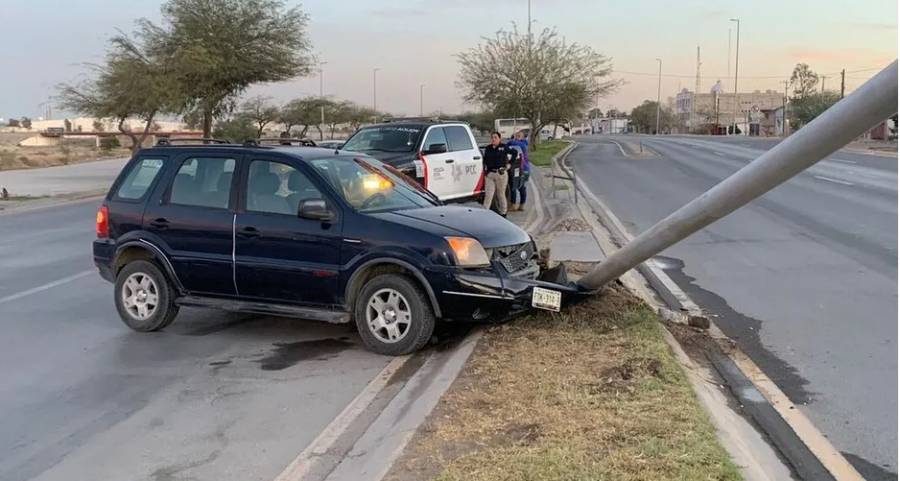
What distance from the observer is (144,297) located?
24.6 ft

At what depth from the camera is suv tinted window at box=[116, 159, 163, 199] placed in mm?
7660

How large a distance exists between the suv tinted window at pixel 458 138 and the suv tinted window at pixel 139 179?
7386 millimetres

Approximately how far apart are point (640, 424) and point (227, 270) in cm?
405

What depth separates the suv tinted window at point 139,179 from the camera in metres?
7.66

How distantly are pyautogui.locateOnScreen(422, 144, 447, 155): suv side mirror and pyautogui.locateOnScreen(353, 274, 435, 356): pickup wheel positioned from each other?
7326 mm

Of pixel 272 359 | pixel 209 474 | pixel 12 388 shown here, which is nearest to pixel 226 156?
pixel 272 359

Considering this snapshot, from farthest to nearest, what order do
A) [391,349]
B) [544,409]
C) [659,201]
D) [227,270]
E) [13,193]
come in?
1. [13,193]
2. [659,201]
3. [227,270]
4. [391,349]
5. [544,409]

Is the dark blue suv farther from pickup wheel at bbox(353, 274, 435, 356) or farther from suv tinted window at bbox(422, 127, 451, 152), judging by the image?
suv tinted window at bbox(422, 127, 451, 152)

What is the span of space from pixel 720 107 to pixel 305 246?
598 feet

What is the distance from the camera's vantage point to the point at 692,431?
14.3ft

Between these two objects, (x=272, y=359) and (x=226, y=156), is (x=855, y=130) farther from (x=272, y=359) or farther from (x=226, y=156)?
(x=226, y=156)

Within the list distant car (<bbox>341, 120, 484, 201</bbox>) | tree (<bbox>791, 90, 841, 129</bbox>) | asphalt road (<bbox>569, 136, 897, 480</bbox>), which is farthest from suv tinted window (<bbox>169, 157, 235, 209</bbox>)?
tree (<bbox>791, 90, 841, 129</bbox>)

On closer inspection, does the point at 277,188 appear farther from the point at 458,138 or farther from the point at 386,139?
the point at 458,138

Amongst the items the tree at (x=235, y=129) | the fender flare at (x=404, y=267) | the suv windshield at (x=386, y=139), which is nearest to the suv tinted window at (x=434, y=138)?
the suv windshield at (x=386, y=139)
